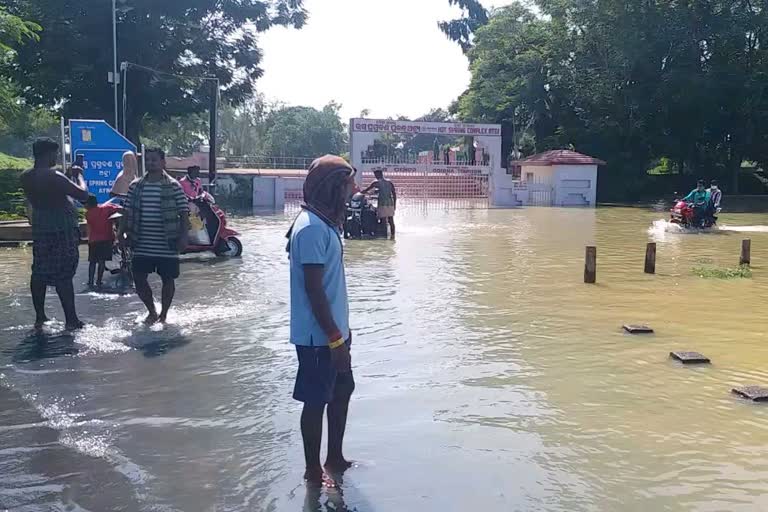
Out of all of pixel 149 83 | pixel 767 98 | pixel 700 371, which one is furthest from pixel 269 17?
pixel 700 371

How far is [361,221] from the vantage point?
58.3ft

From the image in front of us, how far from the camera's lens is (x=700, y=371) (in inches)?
251

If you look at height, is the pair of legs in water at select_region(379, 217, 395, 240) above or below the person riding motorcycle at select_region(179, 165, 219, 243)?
below

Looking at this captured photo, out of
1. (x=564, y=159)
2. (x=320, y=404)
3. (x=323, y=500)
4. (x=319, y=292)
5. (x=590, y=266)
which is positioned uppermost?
(x=564, y=159)

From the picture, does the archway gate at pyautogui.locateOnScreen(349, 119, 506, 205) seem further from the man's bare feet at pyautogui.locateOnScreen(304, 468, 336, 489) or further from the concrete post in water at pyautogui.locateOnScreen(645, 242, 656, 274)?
the man's bare feet at pyautogui.locateOnScreen(304, 468, 336, 489)

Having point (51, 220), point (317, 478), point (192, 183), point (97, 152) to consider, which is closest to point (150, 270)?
point (51, 220)

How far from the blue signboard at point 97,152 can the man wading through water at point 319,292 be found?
11.0 metres

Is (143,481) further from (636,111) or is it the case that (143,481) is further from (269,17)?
(636,111)

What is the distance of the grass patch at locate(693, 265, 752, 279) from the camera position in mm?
12055

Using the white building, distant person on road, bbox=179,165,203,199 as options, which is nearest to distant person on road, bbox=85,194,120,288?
distant person on road, bbox=179,165,203,199

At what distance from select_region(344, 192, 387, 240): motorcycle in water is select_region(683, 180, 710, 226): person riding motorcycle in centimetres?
888

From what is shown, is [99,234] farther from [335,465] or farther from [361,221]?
[361,221]

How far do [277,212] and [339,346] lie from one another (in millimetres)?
25133

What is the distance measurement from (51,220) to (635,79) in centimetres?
3890
